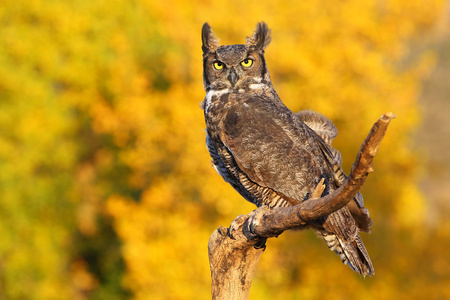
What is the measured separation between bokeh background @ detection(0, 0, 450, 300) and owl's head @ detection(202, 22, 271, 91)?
23.1 ft

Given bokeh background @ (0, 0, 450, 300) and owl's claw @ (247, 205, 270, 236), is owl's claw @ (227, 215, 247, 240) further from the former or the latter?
bokeh background @ (0, 0, 450, 300)

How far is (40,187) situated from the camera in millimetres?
16016

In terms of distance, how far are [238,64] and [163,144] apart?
9538 mm

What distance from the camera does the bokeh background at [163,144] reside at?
13.2m

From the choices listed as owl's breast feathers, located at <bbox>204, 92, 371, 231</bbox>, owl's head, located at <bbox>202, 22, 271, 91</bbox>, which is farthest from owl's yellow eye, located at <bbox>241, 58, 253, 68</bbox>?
owl's breast feathers, located at <bbox>204, 92, 371, 231</bbox>

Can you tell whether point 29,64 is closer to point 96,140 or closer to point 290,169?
point 96,140

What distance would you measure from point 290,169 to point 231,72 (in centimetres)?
100

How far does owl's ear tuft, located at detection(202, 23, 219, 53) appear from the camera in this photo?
504 cm

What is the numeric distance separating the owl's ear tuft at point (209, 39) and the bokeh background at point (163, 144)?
698cm

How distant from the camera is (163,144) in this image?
560 inches

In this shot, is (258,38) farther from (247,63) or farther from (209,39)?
(209,39)

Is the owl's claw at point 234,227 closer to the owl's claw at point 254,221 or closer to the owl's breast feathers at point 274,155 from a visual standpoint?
the owl's claw at point 254,221

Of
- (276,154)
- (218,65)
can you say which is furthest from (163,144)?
(276,154)

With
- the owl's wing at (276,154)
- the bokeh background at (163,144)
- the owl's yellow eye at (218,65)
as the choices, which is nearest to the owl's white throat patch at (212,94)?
the owl's yellow eye at (218,65)
